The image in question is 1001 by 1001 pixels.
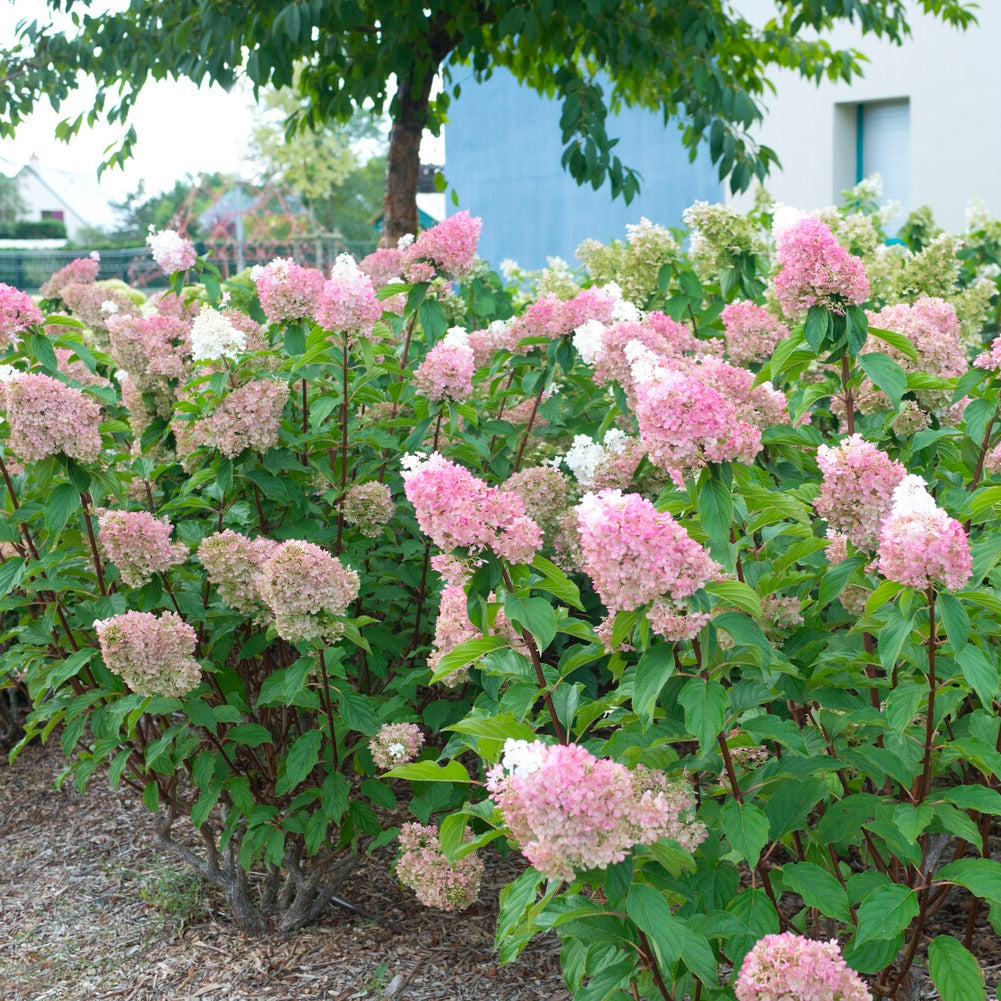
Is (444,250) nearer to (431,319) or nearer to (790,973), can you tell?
(431,319)

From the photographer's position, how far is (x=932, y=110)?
1473cm

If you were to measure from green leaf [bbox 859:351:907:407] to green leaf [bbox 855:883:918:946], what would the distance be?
0.98m

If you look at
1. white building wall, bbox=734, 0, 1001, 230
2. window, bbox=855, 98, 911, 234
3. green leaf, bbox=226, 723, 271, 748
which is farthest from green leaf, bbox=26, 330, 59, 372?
window, bbox=855, 98, 911, 234

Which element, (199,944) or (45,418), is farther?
(199,944)

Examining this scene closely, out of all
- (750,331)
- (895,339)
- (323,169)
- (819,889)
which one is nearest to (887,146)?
(750,331)

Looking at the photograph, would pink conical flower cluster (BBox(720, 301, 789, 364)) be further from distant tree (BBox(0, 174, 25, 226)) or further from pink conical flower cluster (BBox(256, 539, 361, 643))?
distant tree (BBox(0, 174, 25, 226))

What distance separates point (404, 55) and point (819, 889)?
5.57 metres

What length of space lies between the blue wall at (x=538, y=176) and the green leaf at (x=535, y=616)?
55.9 feet

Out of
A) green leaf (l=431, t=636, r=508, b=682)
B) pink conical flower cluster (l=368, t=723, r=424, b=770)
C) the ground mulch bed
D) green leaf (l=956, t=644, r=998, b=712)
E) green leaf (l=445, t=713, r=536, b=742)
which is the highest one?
green leaf (l=956, t=644, r=998, b=712)

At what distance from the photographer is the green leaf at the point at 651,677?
1802mm

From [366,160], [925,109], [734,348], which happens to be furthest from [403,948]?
[366,160]

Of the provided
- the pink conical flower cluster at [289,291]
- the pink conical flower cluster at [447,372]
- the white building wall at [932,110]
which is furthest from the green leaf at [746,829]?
the white building wall at [932,110]

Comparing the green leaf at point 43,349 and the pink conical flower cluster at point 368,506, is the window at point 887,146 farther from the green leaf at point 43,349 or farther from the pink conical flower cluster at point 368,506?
the green leaf at point 43,349

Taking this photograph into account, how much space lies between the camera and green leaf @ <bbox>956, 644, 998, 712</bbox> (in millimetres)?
1748
